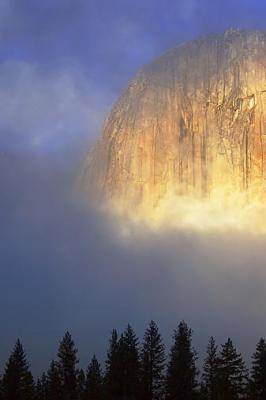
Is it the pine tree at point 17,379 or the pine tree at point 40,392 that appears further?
the pine tree at point 40,392

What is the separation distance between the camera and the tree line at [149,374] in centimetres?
6950

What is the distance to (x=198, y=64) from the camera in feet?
343

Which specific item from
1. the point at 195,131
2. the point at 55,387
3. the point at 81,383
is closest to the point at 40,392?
the point at 81,383

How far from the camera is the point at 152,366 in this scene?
241 feet

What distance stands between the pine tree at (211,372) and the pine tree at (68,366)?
12.4 metres

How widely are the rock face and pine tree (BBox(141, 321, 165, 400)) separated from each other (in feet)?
91.9

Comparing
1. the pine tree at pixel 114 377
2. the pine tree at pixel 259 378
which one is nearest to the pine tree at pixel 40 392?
the pine tree at pixel 114 377

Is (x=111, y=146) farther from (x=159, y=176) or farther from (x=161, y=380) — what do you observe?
(x=161, y=380)

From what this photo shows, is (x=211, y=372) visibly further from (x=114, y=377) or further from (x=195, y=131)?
(x=195, y=131)

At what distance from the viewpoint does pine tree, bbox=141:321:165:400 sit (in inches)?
2844

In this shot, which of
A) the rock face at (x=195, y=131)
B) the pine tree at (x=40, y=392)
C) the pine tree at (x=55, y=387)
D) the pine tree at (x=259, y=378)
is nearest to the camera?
the pine tree at (x=259, y=378)

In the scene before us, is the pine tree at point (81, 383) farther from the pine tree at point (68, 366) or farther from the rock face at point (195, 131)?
the rock face at point (195, 131)

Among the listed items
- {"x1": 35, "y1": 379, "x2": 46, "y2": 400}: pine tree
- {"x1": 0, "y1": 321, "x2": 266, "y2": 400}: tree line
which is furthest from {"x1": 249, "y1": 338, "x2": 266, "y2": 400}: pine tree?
{"x1": 35, "y1": 379, "x2": 46, "y2": 400}: pine tree

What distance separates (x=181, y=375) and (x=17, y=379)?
15.6 metres
